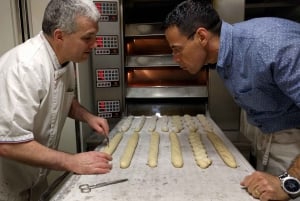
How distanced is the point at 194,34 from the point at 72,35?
574 mm

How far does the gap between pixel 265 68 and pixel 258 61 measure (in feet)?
0.13

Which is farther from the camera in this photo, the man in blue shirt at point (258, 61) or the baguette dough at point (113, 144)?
the baguette dough at point (113, 144)

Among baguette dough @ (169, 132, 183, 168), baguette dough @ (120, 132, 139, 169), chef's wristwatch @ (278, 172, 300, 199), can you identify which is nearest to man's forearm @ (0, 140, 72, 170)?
baguette dough @ (120, 132, 139, 169)

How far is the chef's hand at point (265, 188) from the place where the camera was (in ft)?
3.24

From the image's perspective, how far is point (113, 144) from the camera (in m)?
1.60

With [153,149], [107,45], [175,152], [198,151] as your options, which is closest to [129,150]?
[153,149]

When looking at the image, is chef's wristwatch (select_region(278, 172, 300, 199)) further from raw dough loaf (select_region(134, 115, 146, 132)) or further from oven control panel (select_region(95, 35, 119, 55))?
oven control panel (select_region(95, 35, 119, 55))

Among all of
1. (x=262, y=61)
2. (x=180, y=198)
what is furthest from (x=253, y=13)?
(x=180, y=198)

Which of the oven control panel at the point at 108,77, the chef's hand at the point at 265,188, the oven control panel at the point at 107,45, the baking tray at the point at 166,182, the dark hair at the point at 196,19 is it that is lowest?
the baking tray at the point at 166,182

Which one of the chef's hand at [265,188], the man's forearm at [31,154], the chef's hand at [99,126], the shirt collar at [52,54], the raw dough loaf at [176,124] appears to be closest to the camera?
the chef's hand at [265,188]

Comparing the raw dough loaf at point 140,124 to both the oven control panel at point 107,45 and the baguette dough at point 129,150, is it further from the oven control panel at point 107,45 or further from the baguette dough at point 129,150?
the oven control panel at point 107,45

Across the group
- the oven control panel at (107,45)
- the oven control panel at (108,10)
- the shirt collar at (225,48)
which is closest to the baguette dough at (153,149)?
Result: the shirt collar at (225,48)

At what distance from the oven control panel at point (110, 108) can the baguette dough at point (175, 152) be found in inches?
25.8

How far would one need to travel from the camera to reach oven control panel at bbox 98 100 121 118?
229cm
